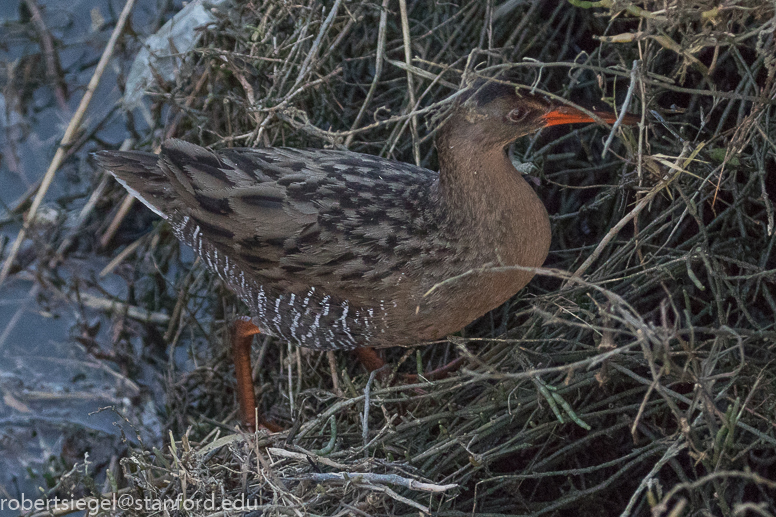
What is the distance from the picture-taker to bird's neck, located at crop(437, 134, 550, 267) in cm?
235

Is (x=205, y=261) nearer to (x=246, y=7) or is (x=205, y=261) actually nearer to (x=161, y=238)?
(x=161, y=238)

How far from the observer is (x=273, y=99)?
296 cm

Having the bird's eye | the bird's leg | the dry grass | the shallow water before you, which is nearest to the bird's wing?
the dry grass

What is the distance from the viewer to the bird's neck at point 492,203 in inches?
92.6

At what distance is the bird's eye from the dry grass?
130 mm

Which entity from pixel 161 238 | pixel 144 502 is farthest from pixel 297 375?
pixel 161 238

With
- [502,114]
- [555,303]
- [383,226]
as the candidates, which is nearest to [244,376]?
[383,226]

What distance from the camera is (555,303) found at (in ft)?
7.39

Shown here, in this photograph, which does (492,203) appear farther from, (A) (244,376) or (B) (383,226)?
(A) (244,376)

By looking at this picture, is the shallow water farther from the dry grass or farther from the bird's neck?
the bird's neck

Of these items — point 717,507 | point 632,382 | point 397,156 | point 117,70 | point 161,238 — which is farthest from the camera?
point 117,70

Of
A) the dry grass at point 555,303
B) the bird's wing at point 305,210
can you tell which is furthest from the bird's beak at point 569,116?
the bird's wing at point 305,210

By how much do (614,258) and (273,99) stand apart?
146 cm

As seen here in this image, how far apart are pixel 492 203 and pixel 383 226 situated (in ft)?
1.19
